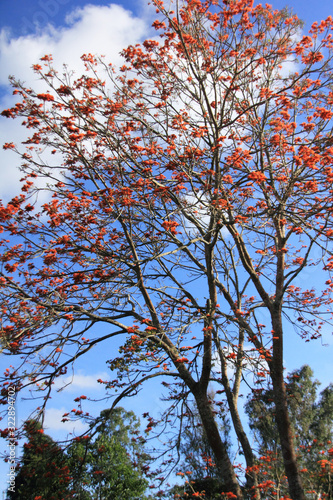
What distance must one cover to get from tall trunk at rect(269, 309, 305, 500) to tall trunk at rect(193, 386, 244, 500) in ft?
2.27

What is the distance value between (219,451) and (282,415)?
99cm

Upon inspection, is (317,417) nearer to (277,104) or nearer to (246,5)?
(277,104)

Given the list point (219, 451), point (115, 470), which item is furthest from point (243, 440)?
point (115, 470)

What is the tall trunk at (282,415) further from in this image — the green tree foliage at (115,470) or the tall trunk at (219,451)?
the green tree foliage at (115,470)

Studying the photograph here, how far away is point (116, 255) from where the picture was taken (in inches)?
225

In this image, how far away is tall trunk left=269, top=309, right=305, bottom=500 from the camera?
4.98 meters

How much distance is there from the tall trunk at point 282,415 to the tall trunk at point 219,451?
0.69m

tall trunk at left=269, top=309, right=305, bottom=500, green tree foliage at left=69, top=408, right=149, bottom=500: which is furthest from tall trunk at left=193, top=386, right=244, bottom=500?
green tree foliage at left=69, top=408, right=149, bottom=500

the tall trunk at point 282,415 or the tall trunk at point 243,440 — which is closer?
the tall trunk at point 282,415

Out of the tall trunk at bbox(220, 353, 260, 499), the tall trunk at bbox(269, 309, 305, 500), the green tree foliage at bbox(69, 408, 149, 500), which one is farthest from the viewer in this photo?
the green tree foliage at bbox(69, 408, 149, 500)

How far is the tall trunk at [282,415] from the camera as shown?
4.98m

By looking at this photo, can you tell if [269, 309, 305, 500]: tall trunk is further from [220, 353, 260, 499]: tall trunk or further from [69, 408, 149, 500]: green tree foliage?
[69, 408, 149, 500]: green tree foliage

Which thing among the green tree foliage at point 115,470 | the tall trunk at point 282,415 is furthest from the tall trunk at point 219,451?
the green tree foliage at point 115,470

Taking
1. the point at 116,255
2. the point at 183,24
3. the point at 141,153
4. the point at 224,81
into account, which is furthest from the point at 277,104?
the point at 116,255
